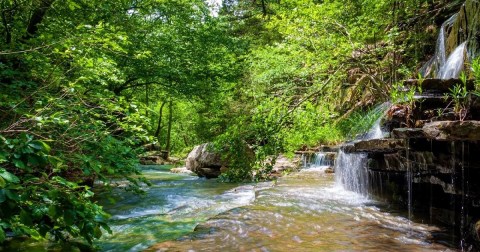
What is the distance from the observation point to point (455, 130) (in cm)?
355

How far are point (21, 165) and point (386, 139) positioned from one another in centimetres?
488

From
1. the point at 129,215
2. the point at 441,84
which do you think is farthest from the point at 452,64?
the point at 129,215

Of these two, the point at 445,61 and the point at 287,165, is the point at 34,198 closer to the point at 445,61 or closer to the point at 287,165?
the point at 445,61

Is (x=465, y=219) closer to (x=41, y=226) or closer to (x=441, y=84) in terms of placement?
(x=441, y=84)

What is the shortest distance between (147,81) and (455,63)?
934 cm

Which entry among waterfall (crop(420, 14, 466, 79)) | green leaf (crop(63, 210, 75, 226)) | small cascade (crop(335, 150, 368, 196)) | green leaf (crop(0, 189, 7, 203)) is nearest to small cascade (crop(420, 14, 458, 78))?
waterfall (crop(420, 14, 466, 79))

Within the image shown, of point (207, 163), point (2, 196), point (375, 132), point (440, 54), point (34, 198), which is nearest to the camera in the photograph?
point (2, 196)

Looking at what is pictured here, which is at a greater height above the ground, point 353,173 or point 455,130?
point 455,130

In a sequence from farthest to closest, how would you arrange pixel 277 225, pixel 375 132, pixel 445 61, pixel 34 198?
pixel 445 61, pixel 375 132, pixel 277 225, pixel 34 198

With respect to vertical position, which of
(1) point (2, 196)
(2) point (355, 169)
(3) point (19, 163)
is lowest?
(2) point (355, 169)

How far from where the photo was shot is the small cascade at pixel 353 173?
7490 millimetres

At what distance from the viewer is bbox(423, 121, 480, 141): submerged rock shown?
3.41m

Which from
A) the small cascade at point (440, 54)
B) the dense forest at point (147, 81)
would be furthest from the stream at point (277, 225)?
the small cascade at point (440, 54)

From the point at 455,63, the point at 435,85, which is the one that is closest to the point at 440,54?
the point at 455,63
